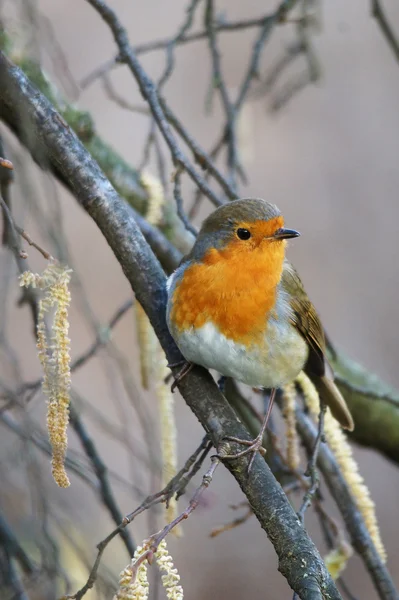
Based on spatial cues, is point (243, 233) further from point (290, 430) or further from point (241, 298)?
point (290, 430)

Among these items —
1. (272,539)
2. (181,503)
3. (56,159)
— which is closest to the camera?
(272,539)

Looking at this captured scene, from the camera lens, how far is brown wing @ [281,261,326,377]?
253cm

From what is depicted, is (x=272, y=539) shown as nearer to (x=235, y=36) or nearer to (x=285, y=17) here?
(x=285, y=17)

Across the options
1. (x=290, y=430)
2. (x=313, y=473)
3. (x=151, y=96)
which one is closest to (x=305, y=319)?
(x=290, y=430)

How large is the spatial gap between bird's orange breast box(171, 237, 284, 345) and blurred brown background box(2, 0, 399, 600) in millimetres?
3249

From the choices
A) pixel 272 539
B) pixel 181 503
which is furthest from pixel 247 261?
pixel 181 503

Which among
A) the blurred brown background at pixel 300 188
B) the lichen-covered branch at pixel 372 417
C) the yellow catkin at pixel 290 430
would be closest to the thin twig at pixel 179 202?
the yellow catkin at pixel 290 430

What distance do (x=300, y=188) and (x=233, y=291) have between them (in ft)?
13.6

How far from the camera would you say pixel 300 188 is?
20.8 feet

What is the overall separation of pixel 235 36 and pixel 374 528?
5.34 m

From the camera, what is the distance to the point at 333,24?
686 cm

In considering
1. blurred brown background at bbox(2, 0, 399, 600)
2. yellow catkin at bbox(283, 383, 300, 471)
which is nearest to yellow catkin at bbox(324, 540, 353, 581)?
yellow catkin at bbox(283, 383, 300, 471)

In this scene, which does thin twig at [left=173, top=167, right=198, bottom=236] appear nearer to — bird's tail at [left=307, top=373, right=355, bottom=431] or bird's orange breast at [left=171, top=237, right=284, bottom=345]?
bird's orange breast at [left=171, top=237, right=284, bottom=345]

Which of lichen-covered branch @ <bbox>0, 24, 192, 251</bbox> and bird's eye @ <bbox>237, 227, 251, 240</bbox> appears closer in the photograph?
bird's eye @ <bbox>237, 227, 251, 240</bbox>
